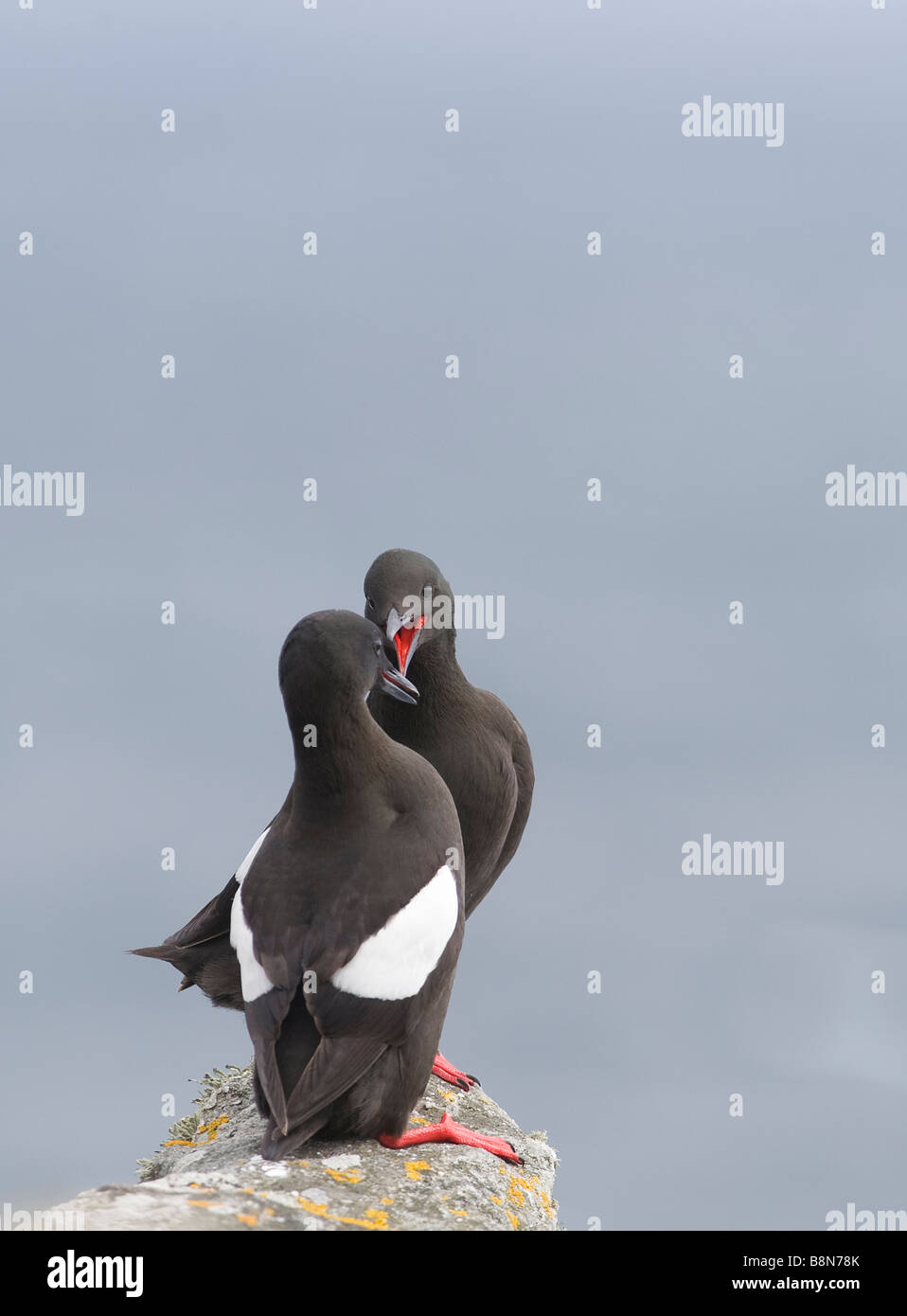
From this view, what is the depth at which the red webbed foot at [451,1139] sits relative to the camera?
26.9ft

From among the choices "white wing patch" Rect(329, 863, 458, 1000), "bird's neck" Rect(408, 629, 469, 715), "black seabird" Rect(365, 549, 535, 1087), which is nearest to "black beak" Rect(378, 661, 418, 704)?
"black seabird" Rect(365, 549, 535, 1087)

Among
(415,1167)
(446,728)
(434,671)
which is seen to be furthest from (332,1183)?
(434,671)

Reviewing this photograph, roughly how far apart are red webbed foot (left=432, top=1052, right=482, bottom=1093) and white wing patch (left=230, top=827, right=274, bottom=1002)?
8.28 feet

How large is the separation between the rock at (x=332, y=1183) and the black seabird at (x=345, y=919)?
21 centimetres

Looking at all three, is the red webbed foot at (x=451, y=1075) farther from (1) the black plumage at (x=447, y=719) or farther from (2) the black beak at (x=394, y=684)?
(2) the black beak at (x=394, y=684)

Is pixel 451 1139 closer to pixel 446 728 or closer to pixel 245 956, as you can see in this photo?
pixel 245 956

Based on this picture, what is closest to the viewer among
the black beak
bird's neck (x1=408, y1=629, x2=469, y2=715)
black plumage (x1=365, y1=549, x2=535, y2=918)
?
the black beak

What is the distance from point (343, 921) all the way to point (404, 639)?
2.35 meters

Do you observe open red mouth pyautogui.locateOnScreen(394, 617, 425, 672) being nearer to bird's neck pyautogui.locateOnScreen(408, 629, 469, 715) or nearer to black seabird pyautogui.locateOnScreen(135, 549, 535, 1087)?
black seabird pyautogui.locateOnScreen(135, 549, 535, 1087)

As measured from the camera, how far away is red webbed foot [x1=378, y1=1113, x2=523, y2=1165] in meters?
8.19

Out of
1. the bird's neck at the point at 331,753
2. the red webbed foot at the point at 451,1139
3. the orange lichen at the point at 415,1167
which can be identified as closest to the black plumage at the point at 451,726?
the bird's neck at the point at 331,753

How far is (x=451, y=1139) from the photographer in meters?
8.55
